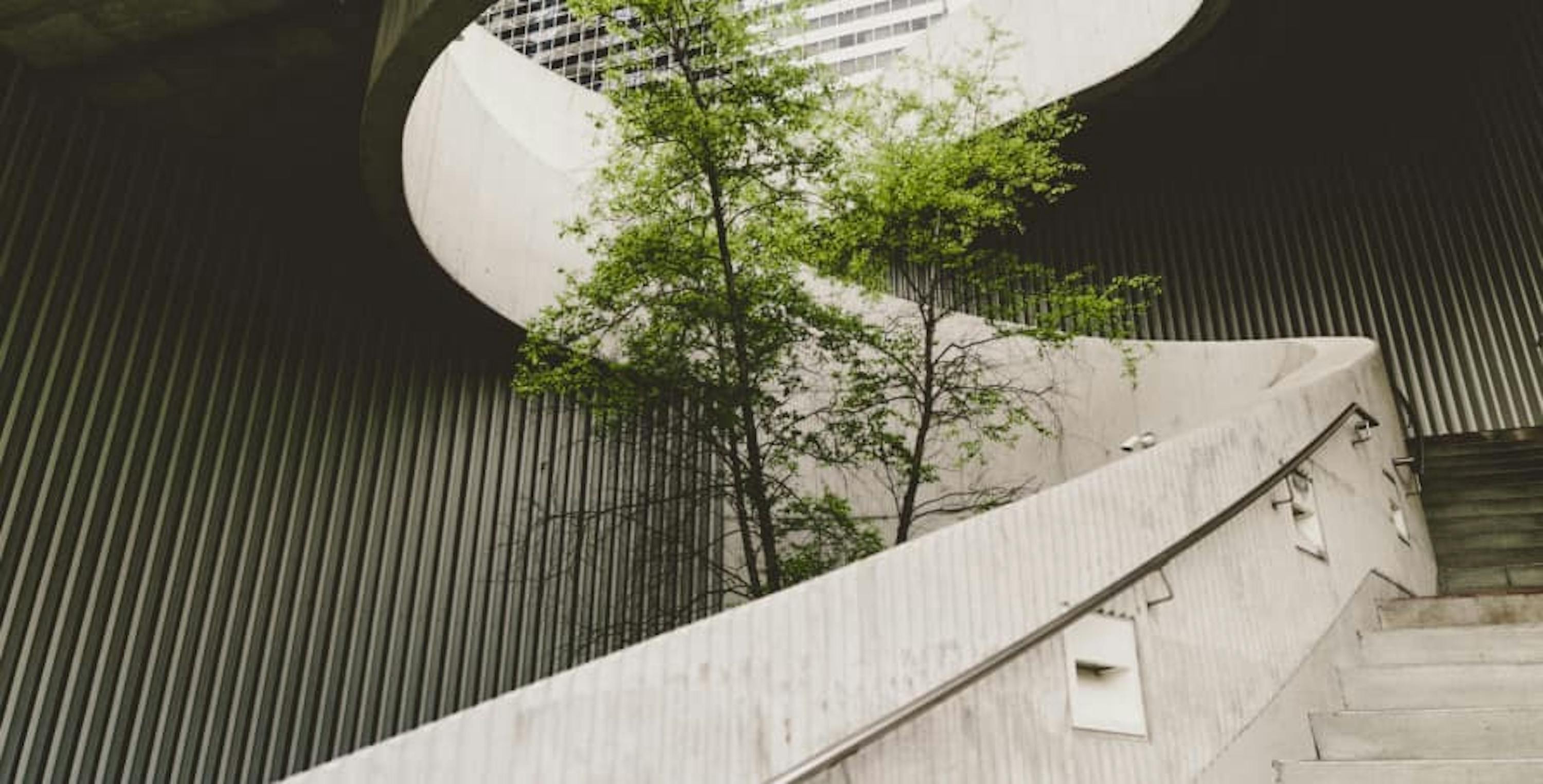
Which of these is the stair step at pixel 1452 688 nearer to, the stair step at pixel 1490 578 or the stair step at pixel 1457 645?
the stair step at pixel 1457 645

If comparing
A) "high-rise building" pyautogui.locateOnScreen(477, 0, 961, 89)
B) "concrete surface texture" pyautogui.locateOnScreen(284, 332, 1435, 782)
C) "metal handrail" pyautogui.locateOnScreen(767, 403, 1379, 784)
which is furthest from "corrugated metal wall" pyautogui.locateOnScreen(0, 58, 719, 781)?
"high-rise building" pyautogui.locateOnScreen(477, 0, 961, 89)

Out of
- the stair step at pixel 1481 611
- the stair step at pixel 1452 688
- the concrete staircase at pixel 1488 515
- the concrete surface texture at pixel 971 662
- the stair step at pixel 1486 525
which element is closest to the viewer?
the concrete surface texture at pixel 971 662

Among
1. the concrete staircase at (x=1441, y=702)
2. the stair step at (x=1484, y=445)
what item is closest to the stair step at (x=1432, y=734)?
the concrete staircase at (x=1441, y=702)

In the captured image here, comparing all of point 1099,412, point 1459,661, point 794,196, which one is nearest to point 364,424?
point 794,196

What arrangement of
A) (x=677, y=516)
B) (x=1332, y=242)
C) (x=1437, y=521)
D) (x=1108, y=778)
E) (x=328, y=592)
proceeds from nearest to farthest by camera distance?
(x=1108, y=778), (x=1437, y=521), (x=328, y=592), (x=677, y=516), (x=1332, y=242)

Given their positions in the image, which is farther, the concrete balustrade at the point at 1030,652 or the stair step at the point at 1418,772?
the stair step at the point at 1418,772

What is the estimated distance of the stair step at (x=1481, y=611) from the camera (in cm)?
369

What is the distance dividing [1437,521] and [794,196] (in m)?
4.34

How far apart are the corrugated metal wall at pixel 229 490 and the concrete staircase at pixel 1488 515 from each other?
5083 mm

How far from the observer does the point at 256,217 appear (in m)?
6.54

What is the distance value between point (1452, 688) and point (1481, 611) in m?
0.84

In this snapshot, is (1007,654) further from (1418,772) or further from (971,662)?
(1418,772)

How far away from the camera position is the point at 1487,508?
5949 millimetres

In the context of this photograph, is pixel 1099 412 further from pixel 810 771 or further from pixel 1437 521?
pixel 810 771
